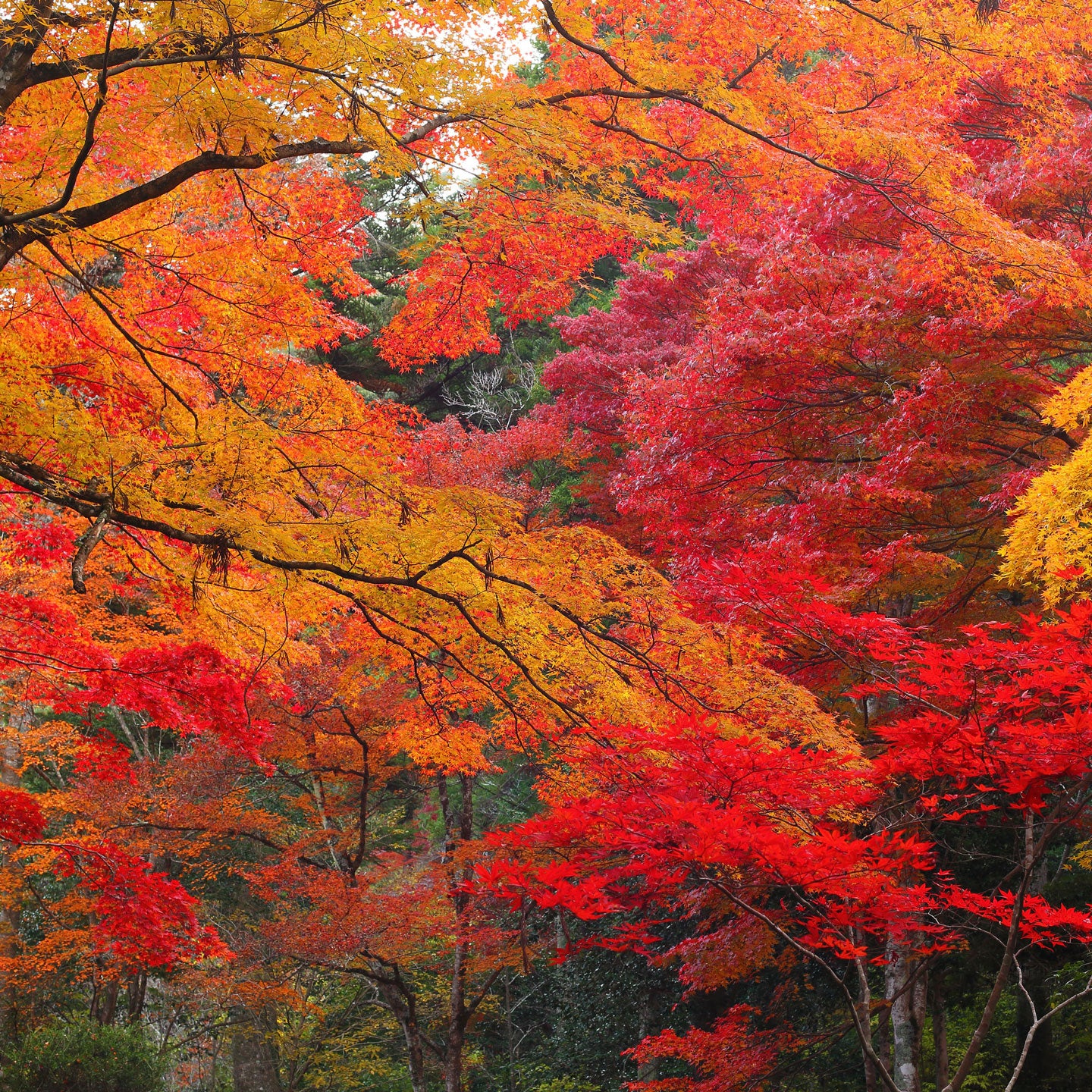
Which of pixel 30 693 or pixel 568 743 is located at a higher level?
pixel 30 693

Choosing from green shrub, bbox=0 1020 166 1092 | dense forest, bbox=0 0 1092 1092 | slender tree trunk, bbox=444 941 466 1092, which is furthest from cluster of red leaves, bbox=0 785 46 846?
slender tree trunk, bbox=444 941 466 1092

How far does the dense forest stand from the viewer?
13.3ft

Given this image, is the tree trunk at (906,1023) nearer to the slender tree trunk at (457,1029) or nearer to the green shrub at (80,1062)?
the slender tree trunk at (457,1029)

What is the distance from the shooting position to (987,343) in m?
6.74

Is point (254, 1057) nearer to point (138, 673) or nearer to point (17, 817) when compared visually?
point (17, 817)

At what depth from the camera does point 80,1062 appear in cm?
973

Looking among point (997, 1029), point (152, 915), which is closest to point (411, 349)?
point (152, 915)

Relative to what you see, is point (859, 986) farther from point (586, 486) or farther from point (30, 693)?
point (586, 486)

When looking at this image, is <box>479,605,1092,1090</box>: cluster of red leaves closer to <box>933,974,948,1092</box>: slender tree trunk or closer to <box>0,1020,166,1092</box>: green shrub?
<box>933,974,948,1092</box>: slender tree trunk

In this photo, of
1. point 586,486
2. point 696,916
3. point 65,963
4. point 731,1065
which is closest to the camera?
point 731,1065

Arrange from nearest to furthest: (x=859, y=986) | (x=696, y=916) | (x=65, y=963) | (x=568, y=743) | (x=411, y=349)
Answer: (x=859, y=986), (x=568, y=743), (x=411, y=349), (x=696, y=916), (x=65, y=963)

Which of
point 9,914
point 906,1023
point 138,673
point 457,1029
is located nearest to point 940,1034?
point 906,1023

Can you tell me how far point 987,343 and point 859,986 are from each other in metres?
4.46

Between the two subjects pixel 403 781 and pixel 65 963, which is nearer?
pixel 65 963
